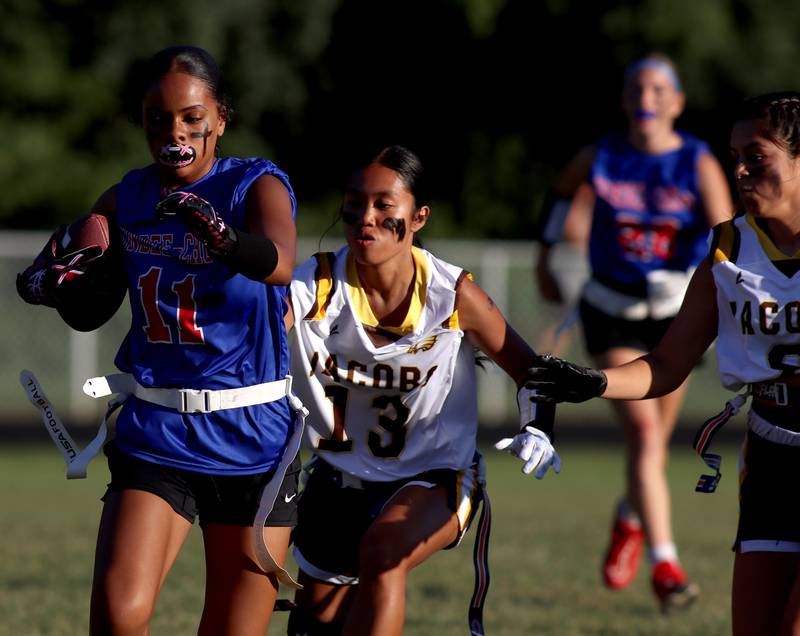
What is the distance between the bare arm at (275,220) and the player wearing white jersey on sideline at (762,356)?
0.79 meters

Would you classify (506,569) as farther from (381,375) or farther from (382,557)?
(382,557)

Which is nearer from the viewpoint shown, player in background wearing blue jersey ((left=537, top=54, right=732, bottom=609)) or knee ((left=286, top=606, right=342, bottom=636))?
knee ((left=286, top=606, right=342, bottom=636))

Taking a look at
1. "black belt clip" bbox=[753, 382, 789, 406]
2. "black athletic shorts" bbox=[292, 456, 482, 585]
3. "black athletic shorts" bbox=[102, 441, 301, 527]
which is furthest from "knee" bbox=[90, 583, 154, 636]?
"black belt clip" bbox=[753, 382, 789, 406]

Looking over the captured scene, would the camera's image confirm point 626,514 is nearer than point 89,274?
No

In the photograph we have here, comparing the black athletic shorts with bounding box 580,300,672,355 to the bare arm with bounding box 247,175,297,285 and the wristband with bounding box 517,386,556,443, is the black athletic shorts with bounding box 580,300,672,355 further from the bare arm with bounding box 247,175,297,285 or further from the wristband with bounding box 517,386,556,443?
the bare arm with bounding box 247,175,297,285

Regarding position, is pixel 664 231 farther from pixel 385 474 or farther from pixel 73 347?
pixel 73 347

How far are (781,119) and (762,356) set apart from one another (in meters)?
0.67

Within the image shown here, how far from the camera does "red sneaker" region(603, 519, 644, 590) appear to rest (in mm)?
7676

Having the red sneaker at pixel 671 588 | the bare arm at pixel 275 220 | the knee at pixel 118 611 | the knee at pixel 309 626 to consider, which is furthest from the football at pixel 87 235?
the red sneaker at pixel 671 588

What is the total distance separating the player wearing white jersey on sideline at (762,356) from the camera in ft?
14.3

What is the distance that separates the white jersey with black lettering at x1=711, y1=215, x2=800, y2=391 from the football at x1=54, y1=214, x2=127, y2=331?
176 cm

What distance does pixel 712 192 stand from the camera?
7.55 m

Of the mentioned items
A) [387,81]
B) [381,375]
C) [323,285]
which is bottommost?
[381,375]

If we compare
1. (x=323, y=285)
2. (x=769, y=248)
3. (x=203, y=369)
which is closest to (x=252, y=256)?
(x=203, y=369)
